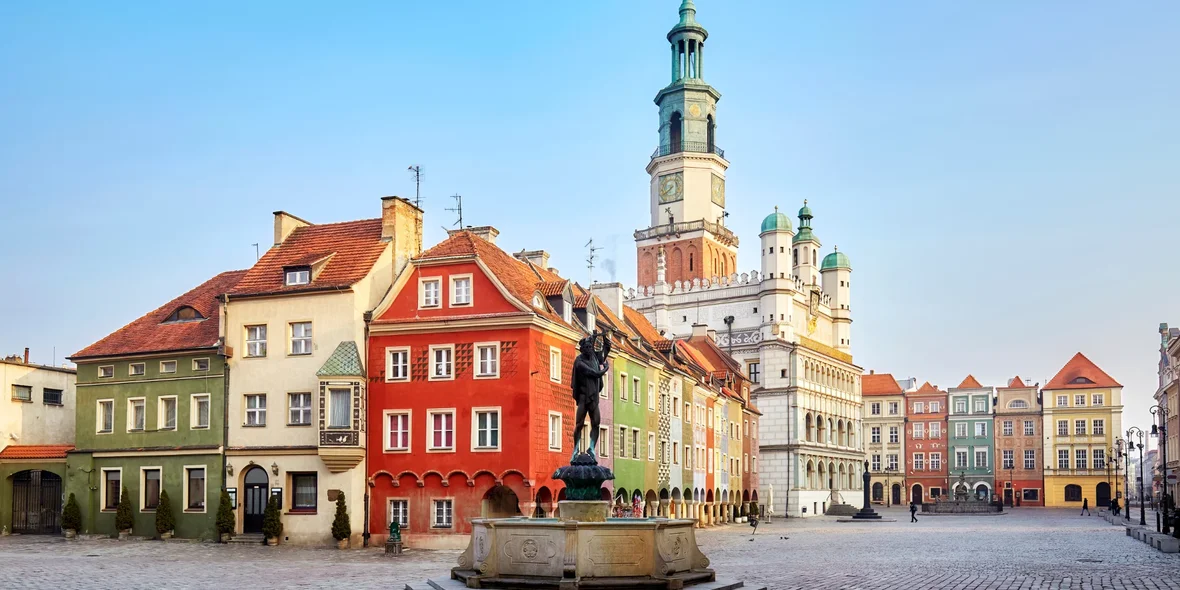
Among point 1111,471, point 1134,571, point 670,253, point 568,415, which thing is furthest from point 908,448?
point 1134,571

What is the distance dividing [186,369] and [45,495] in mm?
8862

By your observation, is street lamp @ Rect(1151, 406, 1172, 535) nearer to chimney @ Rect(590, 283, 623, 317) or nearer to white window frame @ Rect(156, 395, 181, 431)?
chimney @ Rect(590, 283, 623, 317)

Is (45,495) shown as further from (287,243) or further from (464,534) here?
(464,534)

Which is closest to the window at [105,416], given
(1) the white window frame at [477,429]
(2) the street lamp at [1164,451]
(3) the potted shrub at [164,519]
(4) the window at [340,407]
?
(3) the potted shrub at [164,519]

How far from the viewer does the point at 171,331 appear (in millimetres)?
48469

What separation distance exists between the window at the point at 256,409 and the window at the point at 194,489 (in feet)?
8.40

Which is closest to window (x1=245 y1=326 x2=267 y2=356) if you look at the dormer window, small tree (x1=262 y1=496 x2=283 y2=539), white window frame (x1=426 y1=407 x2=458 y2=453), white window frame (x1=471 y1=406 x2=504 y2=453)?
the dormer window

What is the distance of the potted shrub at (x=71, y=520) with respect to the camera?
46562 millimetres

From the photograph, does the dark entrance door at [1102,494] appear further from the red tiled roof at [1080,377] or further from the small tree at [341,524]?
the small tree at [341,524]

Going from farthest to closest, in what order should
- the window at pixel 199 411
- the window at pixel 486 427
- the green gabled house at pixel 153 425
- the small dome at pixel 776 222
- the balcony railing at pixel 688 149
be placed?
the balcony railing at pixel 688 149 → the small dome at pixel 776 222 → the window at pixel 199 411 → the green gabled house at pixel 153 425 → the window at pixel 486 427

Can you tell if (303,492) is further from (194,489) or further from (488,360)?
(488,360)

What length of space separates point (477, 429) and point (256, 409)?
8.59m

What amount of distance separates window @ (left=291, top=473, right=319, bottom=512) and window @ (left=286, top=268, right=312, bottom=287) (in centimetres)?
710

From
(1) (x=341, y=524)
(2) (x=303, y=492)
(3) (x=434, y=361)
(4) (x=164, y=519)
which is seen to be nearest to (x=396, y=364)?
(3) (x=434, y=361)
